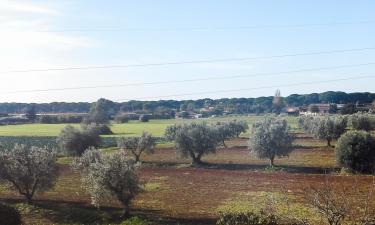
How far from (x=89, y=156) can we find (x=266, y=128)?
34719mm

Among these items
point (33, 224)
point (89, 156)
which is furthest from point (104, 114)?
point (33, 224)

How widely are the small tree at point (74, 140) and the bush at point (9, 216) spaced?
62819 mm

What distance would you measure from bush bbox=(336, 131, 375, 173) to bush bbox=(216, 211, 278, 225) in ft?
120

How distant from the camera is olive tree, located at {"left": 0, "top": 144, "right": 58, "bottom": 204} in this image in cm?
5238

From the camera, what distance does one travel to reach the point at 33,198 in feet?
184

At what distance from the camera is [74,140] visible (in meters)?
103

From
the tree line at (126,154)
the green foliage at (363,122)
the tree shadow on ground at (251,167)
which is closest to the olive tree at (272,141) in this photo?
the tree line at (126,154)

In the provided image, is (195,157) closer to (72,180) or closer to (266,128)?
(266,128)

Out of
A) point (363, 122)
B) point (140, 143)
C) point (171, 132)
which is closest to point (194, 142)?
point (171, 132)

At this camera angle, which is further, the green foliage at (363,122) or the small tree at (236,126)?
the small tree at (236,126)

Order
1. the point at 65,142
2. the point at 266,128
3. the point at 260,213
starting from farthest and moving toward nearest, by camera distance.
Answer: the point at 65,142, the point at 266,128, the point at 260,213

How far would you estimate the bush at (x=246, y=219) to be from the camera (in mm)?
36250

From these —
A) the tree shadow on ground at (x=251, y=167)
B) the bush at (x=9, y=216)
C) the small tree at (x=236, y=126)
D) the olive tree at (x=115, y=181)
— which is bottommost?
the tree shadow on ground at (x=251, y=167)

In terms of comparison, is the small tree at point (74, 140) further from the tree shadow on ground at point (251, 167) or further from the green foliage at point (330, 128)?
the green foliage at point (330, 128)
